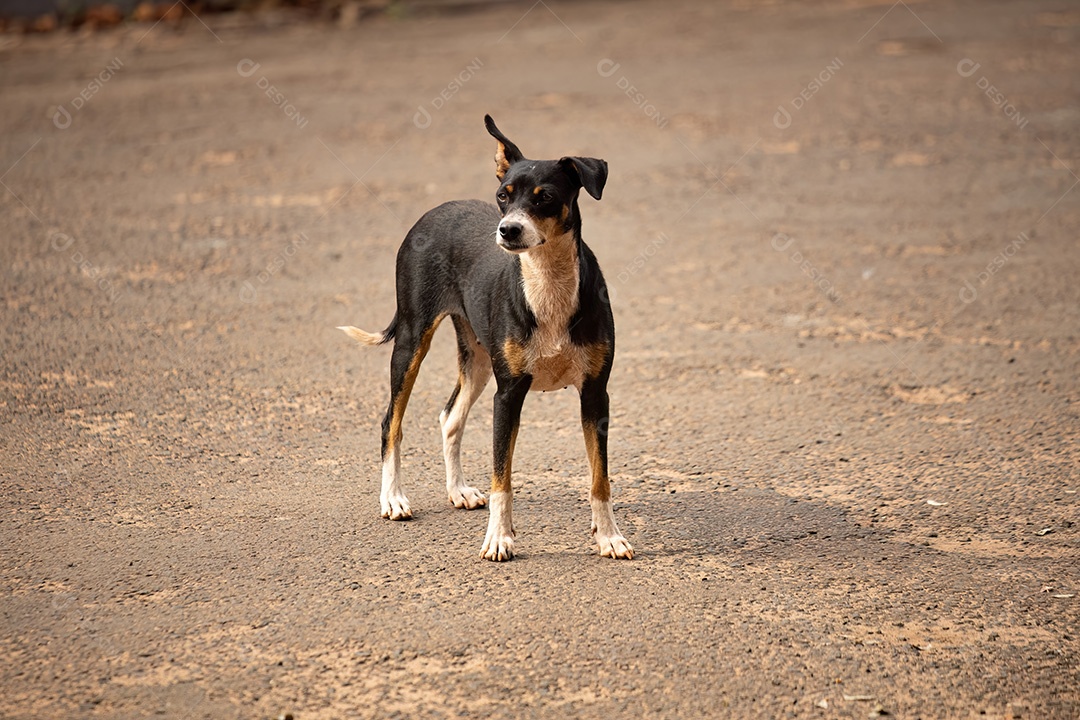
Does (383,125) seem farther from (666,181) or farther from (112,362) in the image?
(112,362)

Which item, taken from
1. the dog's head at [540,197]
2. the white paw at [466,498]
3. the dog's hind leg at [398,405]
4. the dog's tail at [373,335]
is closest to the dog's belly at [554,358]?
the dog's head at [540,197]

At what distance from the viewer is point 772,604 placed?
5.20m

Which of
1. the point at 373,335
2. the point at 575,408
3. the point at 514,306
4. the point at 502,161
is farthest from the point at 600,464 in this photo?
the point at 575,408

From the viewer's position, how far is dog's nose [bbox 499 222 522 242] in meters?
4.96

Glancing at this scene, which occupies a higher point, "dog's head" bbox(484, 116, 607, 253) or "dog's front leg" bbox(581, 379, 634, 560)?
"dog's head" bbox(484, 116, 607, 253)

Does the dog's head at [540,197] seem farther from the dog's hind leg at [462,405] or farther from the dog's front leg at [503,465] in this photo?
the dog's hind leg at [462,405]

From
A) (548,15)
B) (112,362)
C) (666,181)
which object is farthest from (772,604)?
(548,15)

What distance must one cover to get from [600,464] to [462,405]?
98 centimetres

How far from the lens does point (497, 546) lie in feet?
18.1

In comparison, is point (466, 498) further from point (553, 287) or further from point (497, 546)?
point (553, 287)

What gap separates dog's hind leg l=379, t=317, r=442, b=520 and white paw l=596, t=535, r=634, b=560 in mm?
1042

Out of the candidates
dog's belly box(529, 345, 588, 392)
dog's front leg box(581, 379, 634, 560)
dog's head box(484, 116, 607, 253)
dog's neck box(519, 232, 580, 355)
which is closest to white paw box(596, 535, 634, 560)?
dog's front leg box(581, 379, 634, 560)

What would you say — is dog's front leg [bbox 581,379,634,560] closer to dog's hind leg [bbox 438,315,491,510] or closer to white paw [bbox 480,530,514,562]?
white paw [bbox 480,530,514,562]

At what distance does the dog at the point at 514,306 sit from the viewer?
5.13 meters
